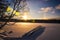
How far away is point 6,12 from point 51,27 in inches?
161

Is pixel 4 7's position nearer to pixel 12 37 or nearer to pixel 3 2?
pixel 3 2

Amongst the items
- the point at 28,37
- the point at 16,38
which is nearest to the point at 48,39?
the point at 28,37

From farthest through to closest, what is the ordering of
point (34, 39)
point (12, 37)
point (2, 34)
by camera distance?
1. point (34, 39)
2. point (12, 37)
3. point (2, 34)

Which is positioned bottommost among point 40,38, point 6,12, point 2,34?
point 40,38

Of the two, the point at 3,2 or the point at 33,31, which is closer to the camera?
the point at 3,2

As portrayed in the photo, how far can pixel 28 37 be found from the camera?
544 cm

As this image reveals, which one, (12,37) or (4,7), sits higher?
(4,7)

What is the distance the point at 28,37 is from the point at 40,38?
77 cm

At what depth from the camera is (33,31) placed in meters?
6.30

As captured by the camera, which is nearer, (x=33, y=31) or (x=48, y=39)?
(x=48, y=39)

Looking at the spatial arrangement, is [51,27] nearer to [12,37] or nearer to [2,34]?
[12,37]

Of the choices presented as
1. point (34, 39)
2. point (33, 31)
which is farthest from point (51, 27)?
point (34, 39)

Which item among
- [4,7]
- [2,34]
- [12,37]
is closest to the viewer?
[4,7]

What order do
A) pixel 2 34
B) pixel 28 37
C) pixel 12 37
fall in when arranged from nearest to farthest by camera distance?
1. pixel 2 34
2. pixel 12 37
3. pixel 28 37
